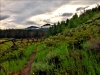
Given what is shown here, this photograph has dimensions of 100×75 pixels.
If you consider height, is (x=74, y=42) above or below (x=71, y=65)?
above

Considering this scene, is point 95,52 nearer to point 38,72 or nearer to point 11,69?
point 38,72

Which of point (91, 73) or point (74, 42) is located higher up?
point (74, 42)

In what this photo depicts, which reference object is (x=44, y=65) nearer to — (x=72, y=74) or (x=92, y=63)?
(x=72, y=74)

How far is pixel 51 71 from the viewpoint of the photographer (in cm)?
748

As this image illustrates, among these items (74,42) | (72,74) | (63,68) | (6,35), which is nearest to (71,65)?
(63,68)

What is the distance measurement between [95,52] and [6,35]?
18801 cm

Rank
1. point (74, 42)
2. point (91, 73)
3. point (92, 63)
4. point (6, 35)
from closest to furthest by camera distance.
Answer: point (91, 73) < point (92, 63) < point (74, 42) < point (6, 35)

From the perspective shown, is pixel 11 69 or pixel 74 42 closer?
pixel 11 69

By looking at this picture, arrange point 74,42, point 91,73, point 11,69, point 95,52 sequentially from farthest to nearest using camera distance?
1. point 74,42
2. point 11,69
3. point 95,52
4. point 91,73

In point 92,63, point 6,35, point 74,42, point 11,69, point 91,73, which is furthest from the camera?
point 6,35

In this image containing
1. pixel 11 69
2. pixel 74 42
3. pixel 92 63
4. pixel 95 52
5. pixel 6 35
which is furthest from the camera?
pixel 6 35

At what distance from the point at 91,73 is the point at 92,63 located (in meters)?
0.85

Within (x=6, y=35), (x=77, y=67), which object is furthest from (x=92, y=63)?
(x=6, y=35)

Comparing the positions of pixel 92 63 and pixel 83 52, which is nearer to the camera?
pixel 92 63
